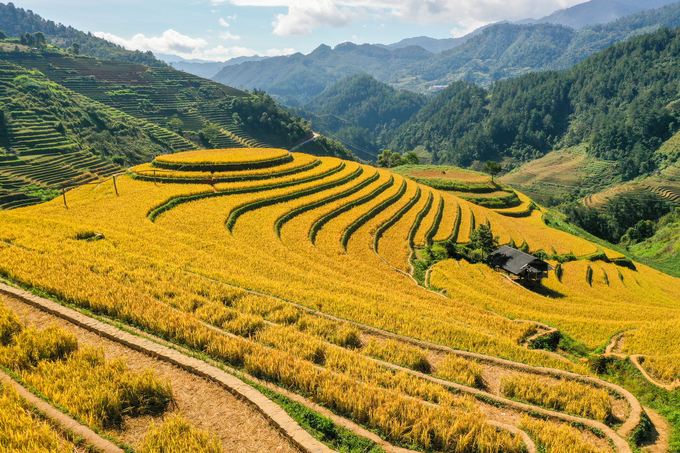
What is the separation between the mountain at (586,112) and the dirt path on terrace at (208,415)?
14746 cm

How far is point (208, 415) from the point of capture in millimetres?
6457

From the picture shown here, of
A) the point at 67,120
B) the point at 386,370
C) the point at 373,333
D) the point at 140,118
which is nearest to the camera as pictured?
the point at 386,370

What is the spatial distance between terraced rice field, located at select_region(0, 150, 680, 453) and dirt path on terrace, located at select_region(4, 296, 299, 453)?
3.00 feet

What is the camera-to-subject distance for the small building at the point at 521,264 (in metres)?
26.0

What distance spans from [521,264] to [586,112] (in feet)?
574

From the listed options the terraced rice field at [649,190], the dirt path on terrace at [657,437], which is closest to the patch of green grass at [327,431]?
the dirt path on terrace at [657,437]

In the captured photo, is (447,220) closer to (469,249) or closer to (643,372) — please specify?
(469,249)

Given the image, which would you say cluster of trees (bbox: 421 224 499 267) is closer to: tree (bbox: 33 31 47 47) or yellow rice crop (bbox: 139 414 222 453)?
yellow rice crop (bbox: 139 414 222 453)

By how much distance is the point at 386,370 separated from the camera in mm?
8156

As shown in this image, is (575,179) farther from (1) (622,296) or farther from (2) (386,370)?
(2) (386,370)

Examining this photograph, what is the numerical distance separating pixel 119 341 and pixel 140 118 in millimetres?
108404

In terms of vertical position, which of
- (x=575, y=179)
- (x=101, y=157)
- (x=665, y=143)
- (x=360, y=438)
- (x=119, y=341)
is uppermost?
(x=665, y=143)

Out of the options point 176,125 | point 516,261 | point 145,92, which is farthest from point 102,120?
point 516,261

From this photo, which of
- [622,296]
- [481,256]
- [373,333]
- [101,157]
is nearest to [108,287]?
[373,333]
